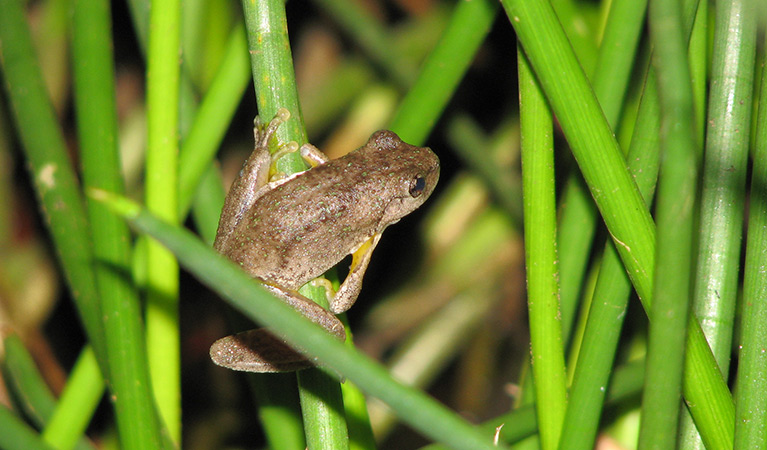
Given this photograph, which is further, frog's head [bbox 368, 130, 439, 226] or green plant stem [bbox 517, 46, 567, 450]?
frog's head [bbox 368, 130, 439, 226]

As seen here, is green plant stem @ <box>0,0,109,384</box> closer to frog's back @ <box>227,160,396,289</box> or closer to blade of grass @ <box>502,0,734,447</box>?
frog's back @ <box>227,160,396,289</box>

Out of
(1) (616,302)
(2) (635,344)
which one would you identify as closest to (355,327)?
(2) (635,344)

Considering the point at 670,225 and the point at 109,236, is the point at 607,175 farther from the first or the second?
the point at 109,236

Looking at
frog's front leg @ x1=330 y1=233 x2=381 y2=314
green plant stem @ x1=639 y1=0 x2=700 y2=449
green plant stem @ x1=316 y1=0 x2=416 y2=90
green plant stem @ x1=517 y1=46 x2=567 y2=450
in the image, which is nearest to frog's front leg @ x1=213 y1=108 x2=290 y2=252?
frog's front leg @ x1=330 y1=233 x2=381 y2=314

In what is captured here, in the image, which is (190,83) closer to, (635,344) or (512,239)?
(635,344)

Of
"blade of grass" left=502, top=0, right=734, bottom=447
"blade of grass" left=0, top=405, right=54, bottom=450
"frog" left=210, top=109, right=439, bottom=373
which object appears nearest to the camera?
"blade of grass" left=502, top=0, right=734, bottom=447

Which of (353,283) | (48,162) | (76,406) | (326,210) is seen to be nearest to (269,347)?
(353,283)

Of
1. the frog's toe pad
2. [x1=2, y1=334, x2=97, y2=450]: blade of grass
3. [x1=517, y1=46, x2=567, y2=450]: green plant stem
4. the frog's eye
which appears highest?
the frog's eye
